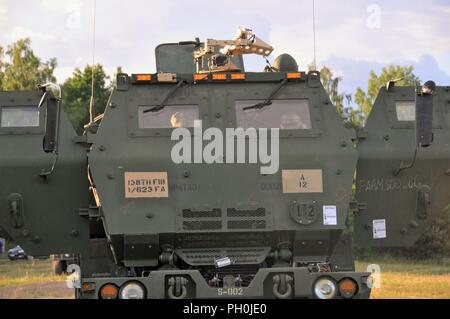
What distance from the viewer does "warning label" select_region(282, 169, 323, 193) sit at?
9078 millimetres

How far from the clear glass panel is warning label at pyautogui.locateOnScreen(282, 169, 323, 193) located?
151cm

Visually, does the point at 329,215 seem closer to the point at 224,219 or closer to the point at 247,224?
the point at 247,224

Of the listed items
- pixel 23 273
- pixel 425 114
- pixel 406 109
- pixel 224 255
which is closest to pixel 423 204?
pixel 406 109

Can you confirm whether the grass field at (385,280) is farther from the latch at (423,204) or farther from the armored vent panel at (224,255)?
the armored vent panel at (224,255)

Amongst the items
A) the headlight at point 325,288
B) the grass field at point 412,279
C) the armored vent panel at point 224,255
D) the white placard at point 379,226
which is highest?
the white placard at point 379,226

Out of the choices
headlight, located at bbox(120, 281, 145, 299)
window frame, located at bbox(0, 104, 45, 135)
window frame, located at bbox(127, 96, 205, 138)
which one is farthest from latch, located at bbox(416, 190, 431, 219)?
window frame, located at bbox(0, 104, 45, 135)

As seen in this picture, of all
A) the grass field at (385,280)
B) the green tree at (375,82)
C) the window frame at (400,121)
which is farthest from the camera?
the green tree at (375,82)

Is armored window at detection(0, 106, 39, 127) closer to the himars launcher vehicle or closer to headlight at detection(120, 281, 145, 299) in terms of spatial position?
the himars launcher vehicle

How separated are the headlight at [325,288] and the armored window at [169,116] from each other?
1.98 metres

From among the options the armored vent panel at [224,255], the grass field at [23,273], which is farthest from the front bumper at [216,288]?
the grass field at [23,273]

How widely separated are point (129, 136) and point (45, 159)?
1016 mm

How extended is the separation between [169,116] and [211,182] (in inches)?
31.5

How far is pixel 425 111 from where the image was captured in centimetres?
894

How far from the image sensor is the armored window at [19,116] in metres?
9.74
